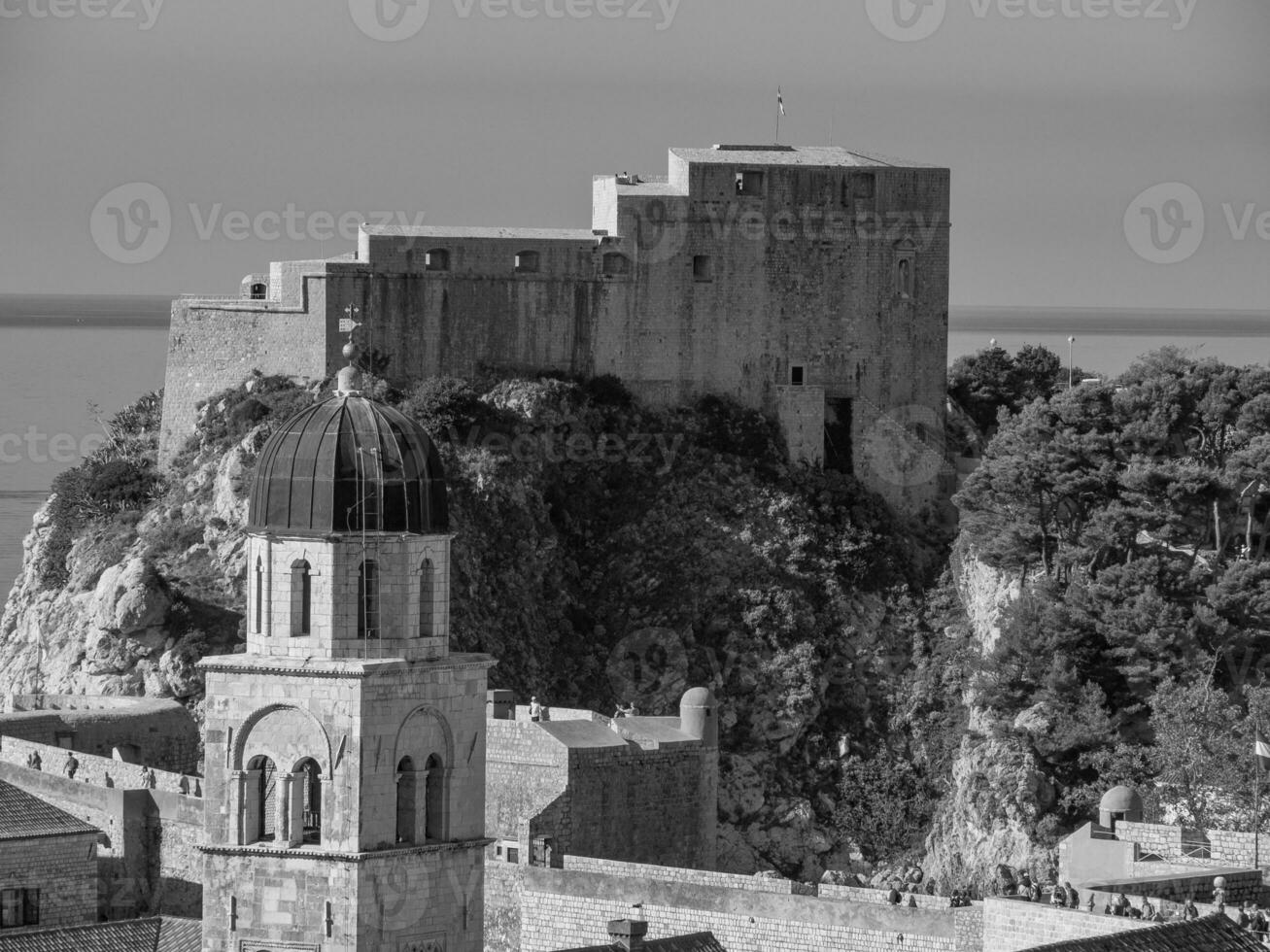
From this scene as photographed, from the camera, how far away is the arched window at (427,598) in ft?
133

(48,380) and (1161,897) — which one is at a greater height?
(48,380)

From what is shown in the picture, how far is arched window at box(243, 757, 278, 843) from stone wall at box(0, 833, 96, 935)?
1286 centimetres

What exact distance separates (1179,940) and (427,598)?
926 cm

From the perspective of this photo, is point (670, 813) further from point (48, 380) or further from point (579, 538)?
point (48, 380)

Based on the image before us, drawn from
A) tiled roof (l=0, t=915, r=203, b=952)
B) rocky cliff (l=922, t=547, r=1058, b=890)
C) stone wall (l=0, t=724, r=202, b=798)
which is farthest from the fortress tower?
rocky cliff (l=922, t=547, r=1058, b=890)

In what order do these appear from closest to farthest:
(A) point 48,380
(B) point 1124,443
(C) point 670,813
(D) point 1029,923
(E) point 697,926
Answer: (D) point 1029,923, (E) point 697,926, (C) point 670,813, (B) point 1124,443, (A) point 48,380

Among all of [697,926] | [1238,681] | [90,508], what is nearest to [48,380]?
[90,508]

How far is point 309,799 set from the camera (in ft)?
133

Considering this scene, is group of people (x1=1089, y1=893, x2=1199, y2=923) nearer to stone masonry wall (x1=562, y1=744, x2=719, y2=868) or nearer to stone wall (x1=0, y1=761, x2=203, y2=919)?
stone wall (x1=0, y1=761, x2=203, y2=919)

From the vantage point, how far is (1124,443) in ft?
288

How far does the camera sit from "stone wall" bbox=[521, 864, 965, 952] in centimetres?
4844

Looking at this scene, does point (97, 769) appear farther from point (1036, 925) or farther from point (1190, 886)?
point (1036, 925)

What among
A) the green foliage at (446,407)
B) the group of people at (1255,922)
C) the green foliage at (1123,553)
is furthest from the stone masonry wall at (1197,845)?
the green foliage at (446,407)

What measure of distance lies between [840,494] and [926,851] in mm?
11120
